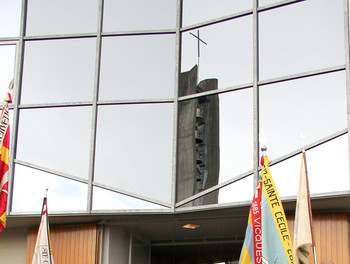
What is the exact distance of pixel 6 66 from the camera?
15891mm

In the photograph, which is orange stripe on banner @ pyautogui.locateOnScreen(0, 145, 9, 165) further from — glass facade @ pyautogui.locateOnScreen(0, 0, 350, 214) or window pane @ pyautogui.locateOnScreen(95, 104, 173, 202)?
window pane @ pyautogui.locateOnScreen(95, 104, 173, 202)

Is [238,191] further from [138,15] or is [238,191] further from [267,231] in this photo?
[138,15]

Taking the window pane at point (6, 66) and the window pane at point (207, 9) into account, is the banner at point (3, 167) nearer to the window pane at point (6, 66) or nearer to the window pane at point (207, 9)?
the window pane at point (6, 66)

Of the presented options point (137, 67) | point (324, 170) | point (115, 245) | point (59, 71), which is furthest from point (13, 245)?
point (324, 170)

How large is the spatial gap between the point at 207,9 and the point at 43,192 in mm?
4905

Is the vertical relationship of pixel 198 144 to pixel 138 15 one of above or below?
below

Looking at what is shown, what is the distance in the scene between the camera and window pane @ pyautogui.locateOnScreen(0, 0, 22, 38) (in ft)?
52.5

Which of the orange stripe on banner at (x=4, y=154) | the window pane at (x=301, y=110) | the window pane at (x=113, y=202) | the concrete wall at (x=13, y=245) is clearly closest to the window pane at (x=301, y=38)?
the window pane at (x=301, y=110)

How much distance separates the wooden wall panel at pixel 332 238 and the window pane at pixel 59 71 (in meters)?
5.28

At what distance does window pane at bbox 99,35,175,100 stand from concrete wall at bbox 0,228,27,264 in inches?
144

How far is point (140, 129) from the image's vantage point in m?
14.9

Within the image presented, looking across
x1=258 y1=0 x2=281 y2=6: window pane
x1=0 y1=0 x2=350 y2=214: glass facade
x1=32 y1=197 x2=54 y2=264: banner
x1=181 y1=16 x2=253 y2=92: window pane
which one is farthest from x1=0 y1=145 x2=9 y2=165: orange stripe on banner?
x1=258 y1=0 x2=281 y2=6: window pane

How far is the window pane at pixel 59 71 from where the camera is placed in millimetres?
15375

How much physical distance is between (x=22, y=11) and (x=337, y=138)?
7255 millimetres
